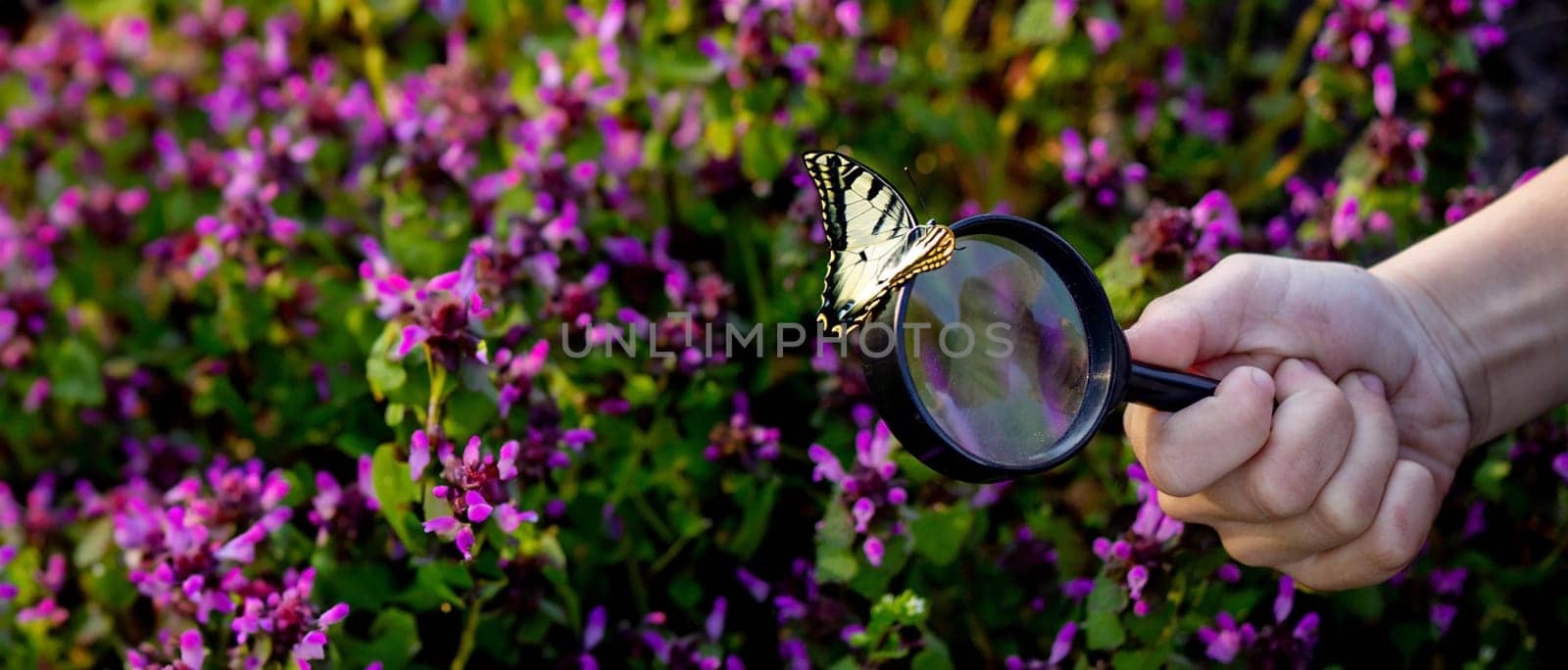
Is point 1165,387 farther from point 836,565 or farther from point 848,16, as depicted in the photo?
point 848,16

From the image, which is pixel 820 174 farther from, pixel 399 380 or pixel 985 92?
pixel 985 92

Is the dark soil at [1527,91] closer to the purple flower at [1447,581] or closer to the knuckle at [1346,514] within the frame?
the purple flower at [1447,581]

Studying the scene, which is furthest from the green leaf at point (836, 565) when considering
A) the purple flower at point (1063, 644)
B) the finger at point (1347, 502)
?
the finger at point (1347, 502)

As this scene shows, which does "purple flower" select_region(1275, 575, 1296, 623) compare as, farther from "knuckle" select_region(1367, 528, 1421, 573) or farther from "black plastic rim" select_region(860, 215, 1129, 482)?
"black plastic rim" select_region(860, 215, 1129, 482)

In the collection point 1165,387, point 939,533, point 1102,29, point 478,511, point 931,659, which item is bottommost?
point 931,659

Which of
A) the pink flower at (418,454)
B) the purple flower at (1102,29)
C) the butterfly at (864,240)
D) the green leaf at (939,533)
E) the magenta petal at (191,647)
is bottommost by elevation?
the green leaf at (939,533)

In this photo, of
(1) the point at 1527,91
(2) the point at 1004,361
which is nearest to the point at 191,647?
(2) the point at 1004,361

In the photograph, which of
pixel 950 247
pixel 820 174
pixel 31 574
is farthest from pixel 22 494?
pixel 950 247

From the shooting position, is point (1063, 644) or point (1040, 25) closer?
point (1063, 644)

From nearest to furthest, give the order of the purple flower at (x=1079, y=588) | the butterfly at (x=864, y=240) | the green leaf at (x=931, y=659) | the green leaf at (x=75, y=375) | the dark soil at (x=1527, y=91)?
the butterfly at (x=864, y=240)
the green leaf at (x=931, y=659)
the purple flower at (x=1079, y=588)
the green leaf at (x=75, y=375)
the dark soil at (x=1527, y=91)
